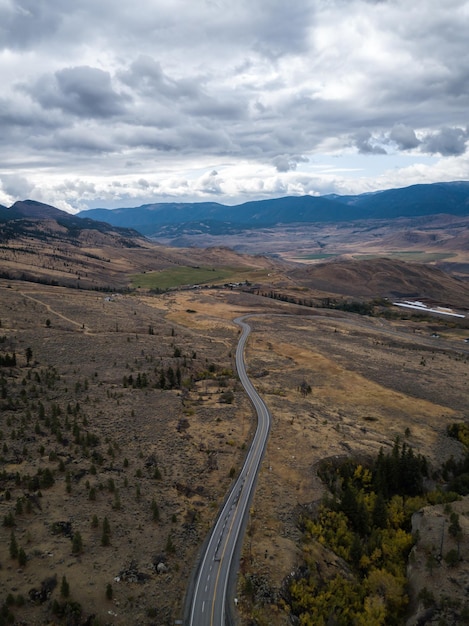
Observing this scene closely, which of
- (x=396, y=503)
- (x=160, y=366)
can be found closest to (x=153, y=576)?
(x=396, y=503)

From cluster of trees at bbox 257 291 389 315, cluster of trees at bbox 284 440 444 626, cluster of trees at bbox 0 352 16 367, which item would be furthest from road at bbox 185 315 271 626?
cluster of trees at bbox 257 291 389 315

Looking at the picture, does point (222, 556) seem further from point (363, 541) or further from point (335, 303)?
point (335, 303)

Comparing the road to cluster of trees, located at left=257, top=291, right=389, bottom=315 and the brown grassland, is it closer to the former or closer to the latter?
the brown grassland

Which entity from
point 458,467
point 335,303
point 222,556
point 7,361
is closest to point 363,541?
point 222,556

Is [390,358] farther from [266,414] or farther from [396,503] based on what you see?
[396,503]

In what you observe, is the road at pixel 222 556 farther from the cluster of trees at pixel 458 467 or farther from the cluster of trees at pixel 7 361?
the cluster of trees at pixel 7 361

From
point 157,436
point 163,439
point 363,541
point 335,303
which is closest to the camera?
point 363,541

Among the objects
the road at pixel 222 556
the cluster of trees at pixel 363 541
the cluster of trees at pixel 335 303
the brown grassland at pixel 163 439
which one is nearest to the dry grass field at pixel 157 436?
the brown grassland at pixel 163 439
